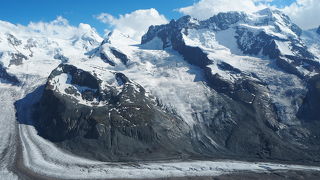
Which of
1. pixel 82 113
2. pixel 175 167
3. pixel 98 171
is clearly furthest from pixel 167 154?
pixel 82 113

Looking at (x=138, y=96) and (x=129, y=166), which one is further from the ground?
(x=138, y=96)

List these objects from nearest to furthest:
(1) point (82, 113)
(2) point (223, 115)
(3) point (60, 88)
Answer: (1) point (82, 113) < (2) point (223, 115) < (3) point (60, 88)

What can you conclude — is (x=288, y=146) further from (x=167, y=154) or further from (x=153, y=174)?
(x=153, y=174)

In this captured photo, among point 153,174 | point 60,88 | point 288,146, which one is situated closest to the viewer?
point 153,174

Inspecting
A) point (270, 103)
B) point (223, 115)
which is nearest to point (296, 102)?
point (270, 103)

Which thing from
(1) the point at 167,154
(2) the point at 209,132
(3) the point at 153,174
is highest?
(2) the point at 209,132

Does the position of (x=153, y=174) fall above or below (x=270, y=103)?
below

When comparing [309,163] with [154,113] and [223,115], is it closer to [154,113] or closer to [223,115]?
[223,115]

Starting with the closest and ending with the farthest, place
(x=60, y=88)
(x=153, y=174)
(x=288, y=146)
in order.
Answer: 1. (x=153, y=174)
2. (x=288, y=146)
3. (x=60, y=88)

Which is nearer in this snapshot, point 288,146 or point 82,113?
point 288,146
